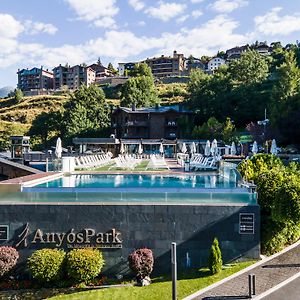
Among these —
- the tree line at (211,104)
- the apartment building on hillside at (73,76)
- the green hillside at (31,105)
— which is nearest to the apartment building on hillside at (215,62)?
the green hillside at (31,105)

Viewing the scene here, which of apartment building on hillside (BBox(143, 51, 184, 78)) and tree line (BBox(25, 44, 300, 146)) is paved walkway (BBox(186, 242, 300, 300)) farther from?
apartment building on hillside (BBox(143, 51, 184, 78))

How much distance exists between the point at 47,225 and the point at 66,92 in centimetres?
9879

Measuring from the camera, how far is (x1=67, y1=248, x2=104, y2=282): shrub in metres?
11.5

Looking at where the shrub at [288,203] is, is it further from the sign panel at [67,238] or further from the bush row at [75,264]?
the sign panel at [67,238]

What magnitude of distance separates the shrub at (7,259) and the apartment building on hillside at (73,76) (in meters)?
111

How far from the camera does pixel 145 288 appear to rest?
1145 centimetres

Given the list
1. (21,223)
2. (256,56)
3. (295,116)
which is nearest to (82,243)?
(21,223)

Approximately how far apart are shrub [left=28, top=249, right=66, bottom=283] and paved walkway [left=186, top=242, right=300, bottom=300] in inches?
159

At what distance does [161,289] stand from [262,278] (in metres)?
2.97

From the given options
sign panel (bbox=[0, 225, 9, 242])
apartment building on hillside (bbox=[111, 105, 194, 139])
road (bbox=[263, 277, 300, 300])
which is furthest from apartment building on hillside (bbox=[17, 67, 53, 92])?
road (bbox=[263, 277, 300, 300])

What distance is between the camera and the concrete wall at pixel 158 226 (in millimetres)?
12398

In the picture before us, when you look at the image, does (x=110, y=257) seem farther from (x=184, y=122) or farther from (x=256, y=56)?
(x=256, y=56)

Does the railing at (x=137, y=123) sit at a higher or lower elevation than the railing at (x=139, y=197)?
higher

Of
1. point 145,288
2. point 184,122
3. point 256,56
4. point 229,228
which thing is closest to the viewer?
point 145,288
